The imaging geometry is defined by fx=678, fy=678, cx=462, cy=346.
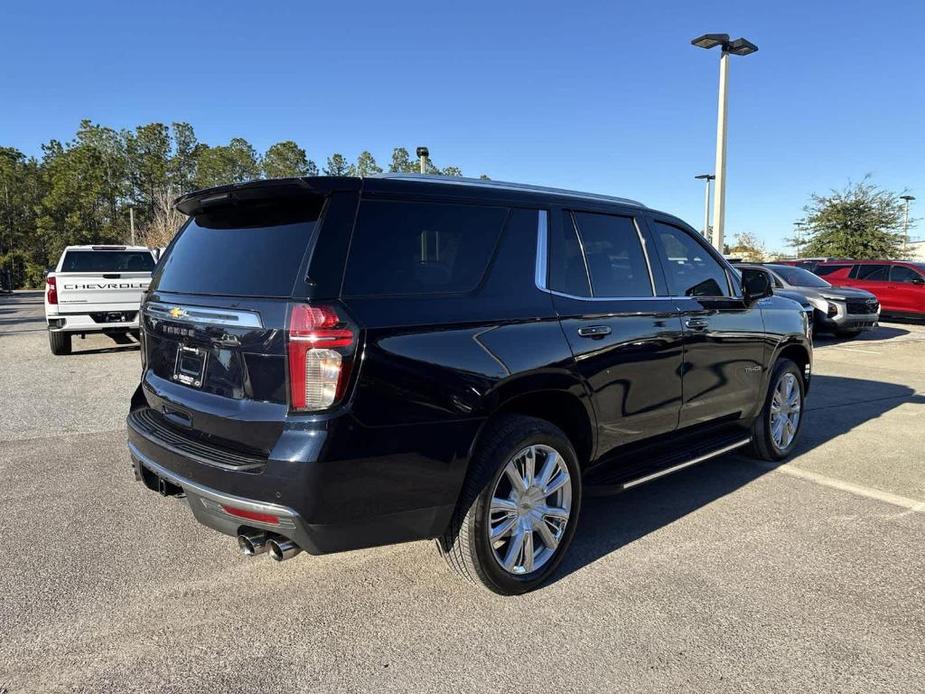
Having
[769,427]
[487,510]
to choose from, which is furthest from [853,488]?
[487,510]

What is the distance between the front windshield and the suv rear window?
602 inches

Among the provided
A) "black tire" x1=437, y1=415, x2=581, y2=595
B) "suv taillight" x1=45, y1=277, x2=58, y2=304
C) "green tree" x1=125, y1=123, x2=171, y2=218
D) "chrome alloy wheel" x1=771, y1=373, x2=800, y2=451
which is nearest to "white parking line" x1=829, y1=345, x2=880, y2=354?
"chrome alloy wheel" x1=771, y1=373, x2=800, y2=451

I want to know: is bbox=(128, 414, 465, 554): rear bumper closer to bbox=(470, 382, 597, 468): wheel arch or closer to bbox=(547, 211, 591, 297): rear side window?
bbox=(470, 382, 597, 468): wheel arch

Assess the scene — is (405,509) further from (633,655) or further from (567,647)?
(633,655)

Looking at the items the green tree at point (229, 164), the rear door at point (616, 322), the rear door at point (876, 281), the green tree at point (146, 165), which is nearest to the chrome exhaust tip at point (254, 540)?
the rear door at point (616, 322)

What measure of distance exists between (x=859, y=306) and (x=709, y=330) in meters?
12.2

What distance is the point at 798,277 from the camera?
1602 centimetres

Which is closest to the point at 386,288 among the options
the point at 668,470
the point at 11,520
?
the point at 668,470

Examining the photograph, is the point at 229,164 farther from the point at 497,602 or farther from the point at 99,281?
the point at 497,602

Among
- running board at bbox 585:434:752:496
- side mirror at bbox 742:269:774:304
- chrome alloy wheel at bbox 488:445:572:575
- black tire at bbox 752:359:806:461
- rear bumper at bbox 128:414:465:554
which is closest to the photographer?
rear bumper at bbox 128:414:465:554

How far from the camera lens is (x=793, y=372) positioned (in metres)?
5.49

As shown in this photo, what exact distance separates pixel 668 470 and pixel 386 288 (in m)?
2.08

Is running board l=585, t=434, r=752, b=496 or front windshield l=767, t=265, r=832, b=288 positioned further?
front windshield l=767, t=265, r=832, b=288

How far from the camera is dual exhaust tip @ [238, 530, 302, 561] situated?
2.73m
